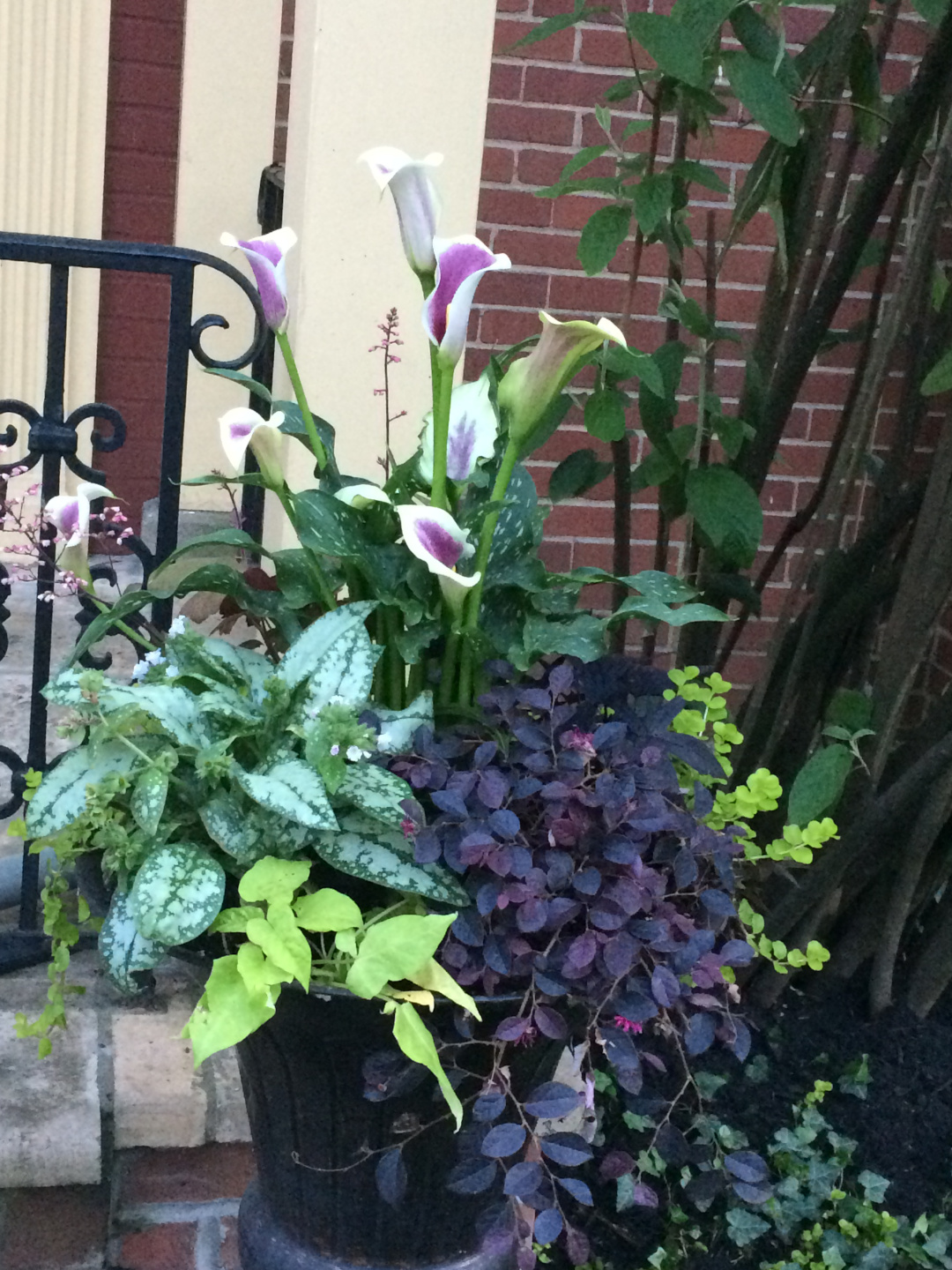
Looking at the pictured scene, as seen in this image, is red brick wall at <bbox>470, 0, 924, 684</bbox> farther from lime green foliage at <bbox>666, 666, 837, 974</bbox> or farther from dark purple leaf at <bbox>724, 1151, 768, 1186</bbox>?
dark purple leaf at <bbox>724, 1151, 768, 1186</bbox>

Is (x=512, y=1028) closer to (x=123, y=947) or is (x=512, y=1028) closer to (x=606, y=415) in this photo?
(x=123, y=947)

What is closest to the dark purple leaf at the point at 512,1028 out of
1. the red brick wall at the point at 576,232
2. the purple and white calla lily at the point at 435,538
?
the purple and white calla lily at the point at 435,538

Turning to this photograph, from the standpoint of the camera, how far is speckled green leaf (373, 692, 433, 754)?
1.07 meters

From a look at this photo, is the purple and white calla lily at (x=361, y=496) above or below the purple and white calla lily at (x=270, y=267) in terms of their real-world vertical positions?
below

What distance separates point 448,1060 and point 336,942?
0.16 metres

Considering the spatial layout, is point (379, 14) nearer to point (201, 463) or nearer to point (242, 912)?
point (242, 912)

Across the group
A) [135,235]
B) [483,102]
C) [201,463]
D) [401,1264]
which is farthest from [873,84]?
[135,235]

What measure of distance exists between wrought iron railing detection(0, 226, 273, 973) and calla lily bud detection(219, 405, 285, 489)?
27cm

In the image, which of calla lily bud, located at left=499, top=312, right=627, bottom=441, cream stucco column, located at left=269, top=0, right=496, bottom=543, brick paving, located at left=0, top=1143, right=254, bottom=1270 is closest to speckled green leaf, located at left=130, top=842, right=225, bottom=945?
calla lily bud, located at left=499, top=312, right=627, bottom=441

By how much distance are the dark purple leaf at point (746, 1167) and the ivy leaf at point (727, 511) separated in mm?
731

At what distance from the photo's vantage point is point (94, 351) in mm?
3031

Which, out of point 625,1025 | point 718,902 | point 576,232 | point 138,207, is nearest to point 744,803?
point 718,902

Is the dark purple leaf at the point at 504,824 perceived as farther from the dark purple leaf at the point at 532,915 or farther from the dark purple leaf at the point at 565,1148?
the dark purple leaf at the point at 565,1148

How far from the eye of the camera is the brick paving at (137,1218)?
139cm
